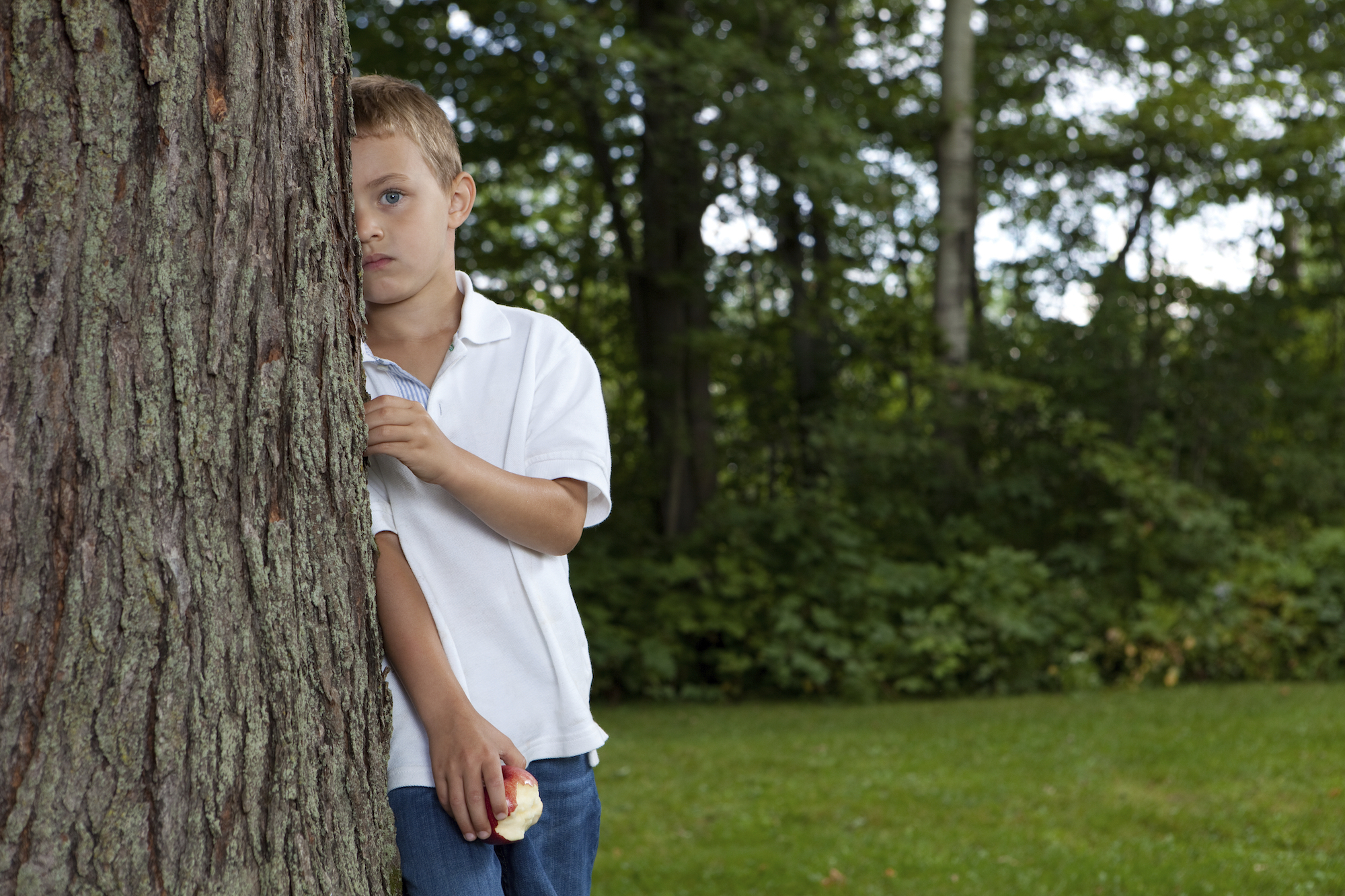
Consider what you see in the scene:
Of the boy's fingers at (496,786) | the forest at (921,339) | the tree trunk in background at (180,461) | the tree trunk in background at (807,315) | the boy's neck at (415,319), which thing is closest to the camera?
the tree trunk in background at (180,461)

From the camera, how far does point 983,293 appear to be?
15.0m

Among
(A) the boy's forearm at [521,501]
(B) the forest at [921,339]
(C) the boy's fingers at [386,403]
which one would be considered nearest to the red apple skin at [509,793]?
(A) the boy's forearm at [521,501]

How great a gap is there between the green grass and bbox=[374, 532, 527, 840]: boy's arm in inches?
130

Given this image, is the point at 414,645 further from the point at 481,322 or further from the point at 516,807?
the point at 481,322

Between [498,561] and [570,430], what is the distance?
8.5 inches

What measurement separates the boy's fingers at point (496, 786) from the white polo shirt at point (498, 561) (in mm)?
95

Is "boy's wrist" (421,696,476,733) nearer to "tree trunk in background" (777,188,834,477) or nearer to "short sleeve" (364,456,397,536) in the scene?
"short sleeve" (364,456,397,536)

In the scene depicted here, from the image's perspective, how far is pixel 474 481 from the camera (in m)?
1.57

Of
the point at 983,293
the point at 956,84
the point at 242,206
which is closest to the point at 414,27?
the point at 956,84

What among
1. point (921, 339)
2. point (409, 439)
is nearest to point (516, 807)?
point (409, 439)

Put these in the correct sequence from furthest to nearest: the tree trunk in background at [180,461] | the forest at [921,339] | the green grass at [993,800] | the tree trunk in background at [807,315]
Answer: the tree trunk in background at [807,315] → the forest at [921,339] → the green grass at [993,800] → the tree trunk in background at [180,461]

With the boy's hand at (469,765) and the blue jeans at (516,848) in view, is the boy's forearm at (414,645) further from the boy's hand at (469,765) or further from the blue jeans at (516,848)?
the blue jeans at (516,848)

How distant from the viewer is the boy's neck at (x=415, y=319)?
1778 millimetres

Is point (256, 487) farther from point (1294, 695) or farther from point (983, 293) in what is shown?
point (983, 293)
